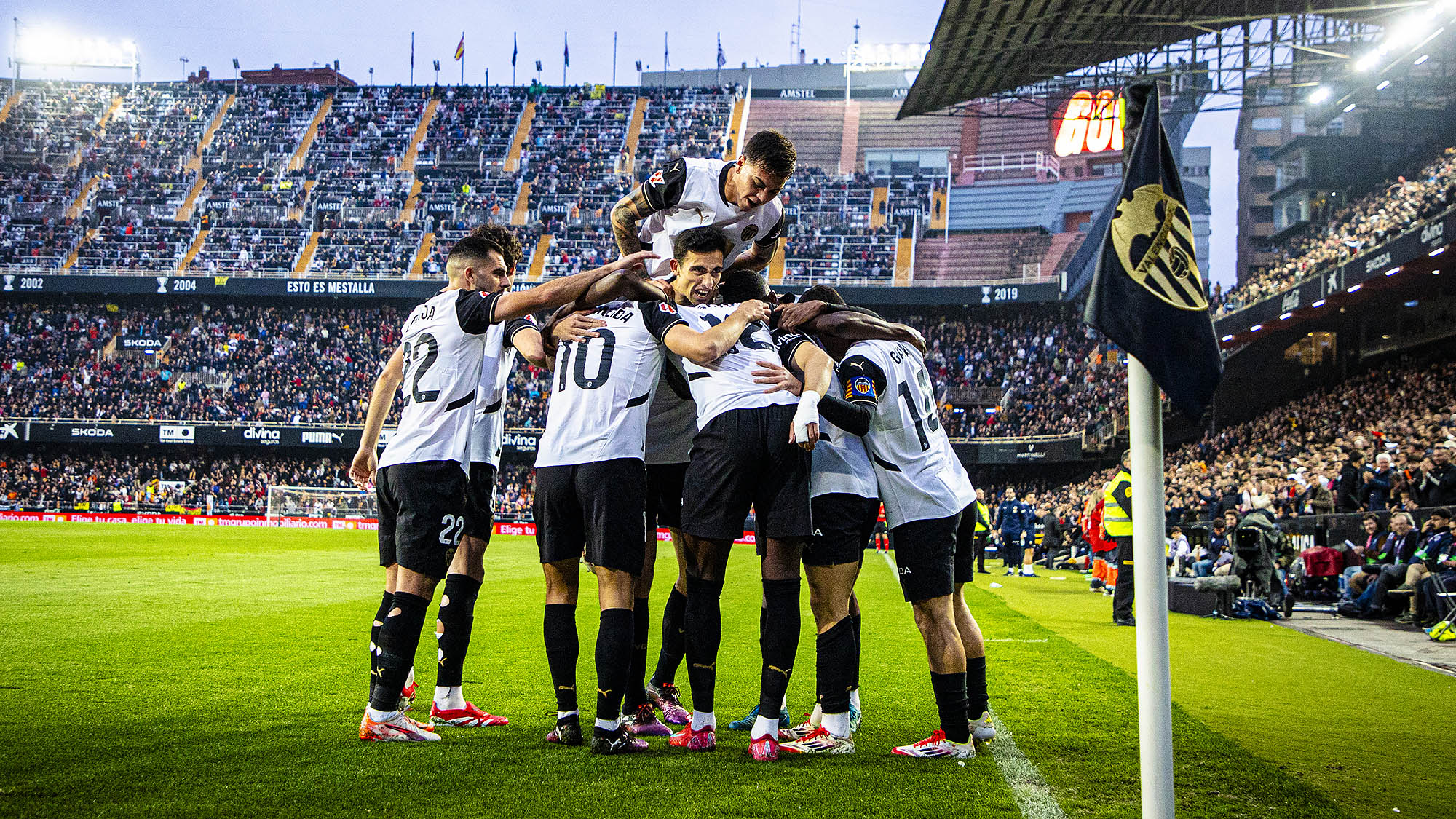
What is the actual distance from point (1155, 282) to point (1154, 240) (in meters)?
0.12

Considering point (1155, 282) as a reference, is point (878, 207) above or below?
above

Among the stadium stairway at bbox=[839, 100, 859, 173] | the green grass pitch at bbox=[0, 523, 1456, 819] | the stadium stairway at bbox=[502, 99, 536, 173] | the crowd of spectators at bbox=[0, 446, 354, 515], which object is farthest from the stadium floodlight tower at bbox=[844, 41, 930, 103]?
the green grass pitch at bbox=[0, 523, 1456, 819]

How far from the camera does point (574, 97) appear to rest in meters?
51.1

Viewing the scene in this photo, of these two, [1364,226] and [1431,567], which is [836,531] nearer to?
[1431,567]

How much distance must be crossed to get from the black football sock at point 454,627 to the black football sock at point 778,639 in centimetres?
156

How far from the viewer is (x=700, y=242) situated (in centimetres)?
511

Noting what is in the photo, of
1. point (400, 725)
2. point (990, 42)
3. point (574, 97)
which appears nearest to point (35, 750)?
point (400, 725)

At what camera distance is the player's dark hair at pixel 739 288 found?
19.0 feet

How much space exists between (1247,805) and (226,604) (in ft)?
33.0

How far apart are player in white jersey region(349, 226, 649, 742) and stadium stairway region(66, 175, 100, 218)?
159 feet

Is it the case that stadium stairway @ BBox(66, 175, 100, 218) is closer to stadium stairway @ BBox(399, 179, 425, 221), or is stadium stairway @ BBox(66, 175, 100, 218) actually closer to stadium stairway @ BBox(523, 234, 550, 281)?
stadium stairway @ BBox(399, 179, 425, 221)

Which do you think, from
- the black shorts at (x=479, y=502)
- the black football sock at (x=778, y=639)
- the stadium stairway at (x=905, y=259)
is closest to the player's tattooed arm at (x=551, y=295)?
the black shorts at (x=479, y=502)

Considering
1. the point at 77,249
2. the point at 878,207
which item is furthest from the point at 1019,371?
the point at 77,249

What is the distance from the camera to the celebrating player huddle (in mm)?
4719
